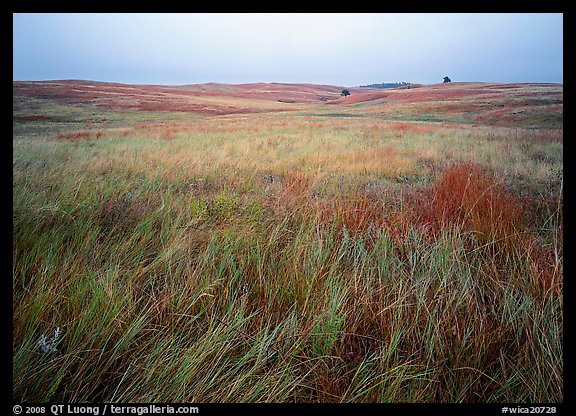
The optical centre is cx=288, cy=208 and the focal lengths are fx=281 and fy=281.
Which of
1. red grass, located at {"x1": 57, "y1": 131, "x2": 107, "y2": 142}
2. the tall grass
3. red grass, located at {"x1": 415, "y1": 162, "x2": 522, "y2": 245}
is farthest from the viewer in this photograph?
red grass, located at {"x1": 57, "y1": 131, "x2": 107, "y2": 142}

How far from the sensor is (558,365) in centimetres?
131

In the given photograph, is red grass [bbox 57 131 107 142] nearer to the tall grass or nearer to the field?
the field

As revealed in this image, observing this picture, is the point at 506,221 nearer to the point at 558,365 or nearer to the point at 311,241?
the point at 558,365

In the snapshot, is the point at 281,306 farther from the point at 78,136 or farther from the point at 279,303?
the point at 78,136

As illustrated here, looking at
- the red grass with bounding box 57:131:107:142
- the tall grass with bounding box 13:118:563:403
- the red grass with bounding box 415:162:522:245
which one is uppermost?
the red grass with bounding box 57:131:107:142

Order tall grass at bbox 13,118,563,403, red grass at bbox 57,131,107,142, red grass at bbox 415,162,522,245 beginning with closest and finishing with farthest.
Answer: tall grass at bbox 13,118,563,403 < red grass at bbox 415,162,522,245 < red grass at bbox 57,131,107,142

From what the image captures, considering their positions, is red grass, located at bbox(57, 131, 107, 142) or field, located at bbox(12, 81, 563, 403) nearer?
field, located at bbox(12, 81, 563, 403)

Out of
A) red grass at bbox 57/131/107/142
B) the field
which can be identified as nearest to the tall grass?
the field

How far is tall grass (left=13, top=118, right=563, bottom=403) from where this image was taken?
125cm

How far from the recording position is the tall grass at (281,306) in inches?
49.2
